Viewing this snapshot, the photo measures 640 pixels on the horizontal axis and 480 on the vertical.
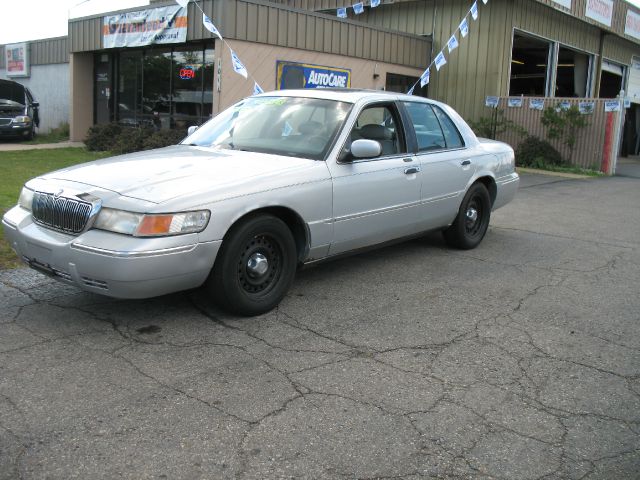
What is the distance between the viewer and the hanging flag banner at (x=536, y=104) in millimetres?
18297

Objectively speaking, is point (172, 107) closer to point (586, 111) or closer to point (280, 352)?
point (586, 111)

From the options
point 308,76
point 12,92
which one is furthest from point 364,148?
point 12,92

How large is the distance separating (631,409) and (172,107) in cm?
1444

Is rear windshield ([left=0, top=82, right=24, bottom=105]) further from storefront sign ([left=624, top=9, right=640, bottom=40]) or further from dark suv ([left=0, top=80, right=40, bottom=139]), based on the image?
storefront sign ([left=624, top=9, right=640, bottom=40])

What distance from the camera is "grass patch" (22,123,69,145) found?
19.1 metres

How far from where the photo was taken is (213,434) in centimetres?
307

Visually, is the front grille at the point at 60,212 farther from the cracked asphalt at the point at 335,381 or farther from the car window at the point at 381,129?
the car window at the point at 381,129

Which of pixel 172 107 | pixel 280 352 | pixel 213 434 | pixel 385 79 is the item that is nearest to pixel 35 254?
pixel 280 352

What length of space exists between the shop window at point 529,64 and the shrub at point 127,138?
441 inches

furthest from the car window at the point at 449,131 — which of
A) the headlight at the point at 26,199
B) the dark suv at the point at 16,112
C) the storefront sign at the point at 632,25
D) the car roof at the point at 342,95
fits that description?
the storefront sign at the point at 632,25

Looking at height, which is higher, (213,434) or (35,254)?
(35,254)

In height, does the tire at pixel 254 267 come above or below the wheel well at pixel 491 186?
below

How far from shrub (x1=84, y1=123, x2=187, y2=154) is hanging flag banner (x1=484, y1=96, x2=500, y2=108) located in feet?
29.9

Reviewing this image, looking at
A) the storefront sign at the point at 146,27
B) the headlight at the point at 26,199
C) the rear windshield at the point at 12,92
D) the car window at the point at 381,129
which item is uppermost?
the storefront sign at the point at 146,27
